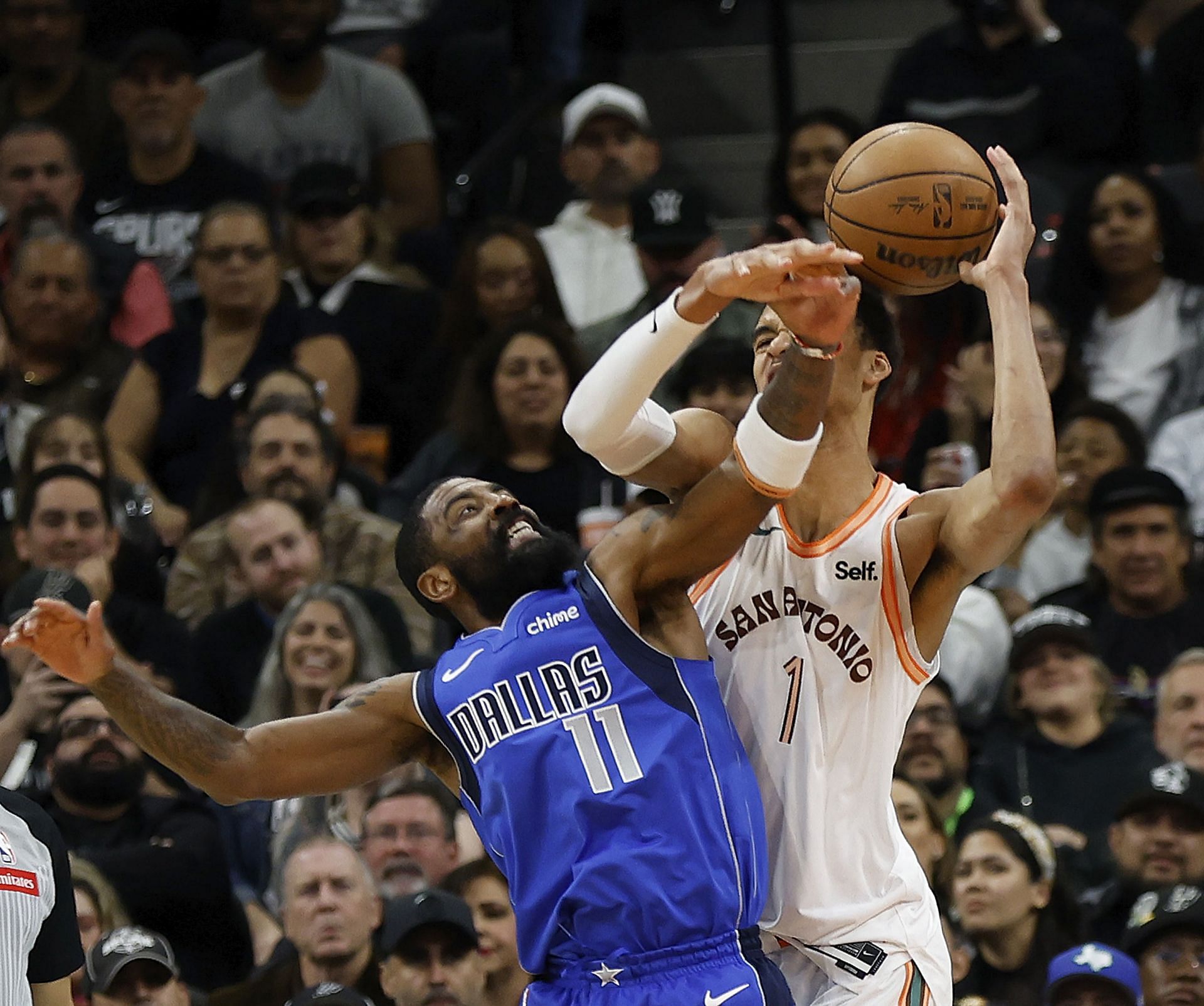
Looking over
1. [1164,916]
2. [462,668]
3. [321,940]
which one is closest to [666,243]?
[321,940]

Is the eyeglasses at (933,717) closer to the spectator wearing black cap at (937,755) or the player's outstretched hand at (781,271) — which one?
the spectator wearing black cap at (937,755)

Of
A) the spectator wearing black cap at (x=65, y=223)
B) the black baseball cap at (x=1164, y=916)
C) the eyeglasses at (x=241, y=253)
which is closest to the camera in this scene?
the black baseball cap at (x=1164, y=916)

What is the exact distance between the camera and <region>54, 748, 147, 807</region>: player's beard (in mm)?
7695

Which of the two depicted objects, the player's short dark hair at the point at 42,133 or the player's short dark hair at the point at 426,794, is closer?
the player's short dark hair at the point at 426,794

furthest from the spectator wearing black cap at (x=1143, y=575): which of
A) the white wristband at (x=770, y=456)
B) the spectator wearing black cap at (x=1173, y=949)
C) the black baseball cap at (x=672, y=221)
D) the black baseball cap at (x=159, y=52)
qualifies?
the black baseball cap at (x=159, y=52)

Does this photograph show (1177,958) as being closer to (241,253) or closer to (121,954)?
(121,954)

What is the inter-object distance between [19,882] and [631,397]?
1883 mm

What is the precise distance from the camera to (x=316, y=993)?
6723mm

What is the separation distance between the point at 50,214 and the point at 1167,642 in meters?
5.62

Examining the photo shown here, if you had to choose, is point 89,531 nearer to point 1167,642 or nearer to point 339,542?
point 339,542

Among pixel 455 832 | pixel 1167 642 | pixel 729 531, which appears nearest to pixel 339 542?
pixel 455 832

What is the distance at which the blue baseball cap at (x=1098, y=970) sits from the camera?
6789 mm

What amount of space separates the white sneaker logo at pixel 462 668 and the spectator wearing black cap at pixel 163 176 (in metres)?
6.47

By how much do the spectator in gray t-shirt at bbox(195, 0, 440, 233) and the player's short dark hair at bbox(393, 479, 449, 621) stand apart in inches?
254
